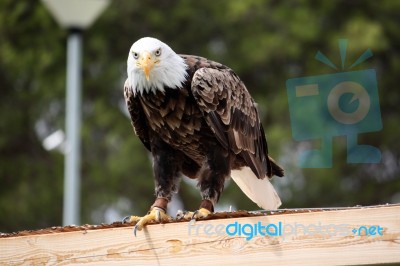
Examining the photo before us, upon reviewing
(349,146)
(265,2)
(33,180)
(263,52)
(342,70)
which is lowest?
(349,146)

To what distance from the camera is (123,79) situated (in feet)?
42.8

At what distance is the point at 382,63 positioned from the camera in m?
13.7

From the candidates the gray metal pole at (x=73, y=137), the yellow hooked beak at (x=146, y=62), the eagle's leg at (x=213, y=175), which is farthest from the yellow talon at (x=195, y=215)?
the gray metal pole at (x=73, y=137)

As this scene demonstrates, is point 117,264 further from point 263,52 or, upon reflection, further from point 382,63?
point 382,63

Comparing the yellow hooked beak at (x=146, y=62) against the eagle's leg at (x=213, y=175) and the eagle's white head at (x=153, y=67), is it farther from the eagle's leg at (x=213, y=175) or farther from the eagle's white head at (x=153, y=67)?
the eagle's leg at (x=213, y=175)

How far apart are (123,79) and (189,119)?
8747 millimetres

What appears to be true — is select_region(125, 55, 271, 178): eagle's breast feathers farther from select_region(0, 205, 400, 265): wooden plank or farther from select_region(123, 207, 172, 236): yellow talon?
select_region(0, 205, 400, 265): wooden plank

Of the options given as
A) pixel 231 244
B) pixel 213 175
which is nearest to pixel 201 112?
pixel 213 175

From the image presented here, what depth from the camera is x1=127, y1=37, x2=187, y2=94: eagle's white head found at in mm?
4148

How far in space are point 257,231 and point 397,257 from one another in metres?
0.56

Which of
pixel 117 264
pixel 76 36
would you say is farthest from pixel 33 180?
pixel 117 264

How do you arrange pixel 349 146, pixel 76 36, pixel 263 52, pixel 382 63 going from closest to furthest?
pixel 349 146 → pixel 76 36 → pixel 263 52 → pixel 382 63

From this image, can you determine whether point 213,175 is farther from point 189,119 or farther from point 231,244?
point 231,244

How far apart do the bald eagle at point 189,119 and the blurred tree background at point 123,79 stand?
7984 millimetres
